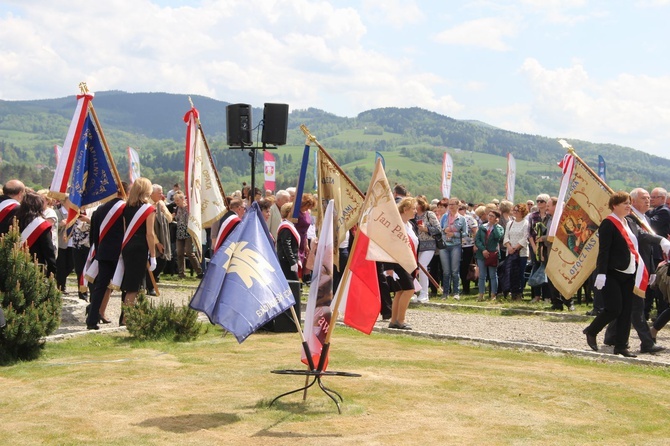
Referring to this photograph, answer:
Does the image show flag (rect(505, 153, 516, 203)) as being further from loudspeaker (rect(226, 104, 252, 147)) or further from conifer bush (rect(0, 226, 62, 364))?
conifer bush (rect(0, 226, 62, 364))

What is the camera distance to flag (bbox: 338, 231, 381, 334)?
8758 mm

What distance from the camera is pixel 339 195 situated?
1558cm

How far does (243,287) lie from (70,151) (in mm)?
6787

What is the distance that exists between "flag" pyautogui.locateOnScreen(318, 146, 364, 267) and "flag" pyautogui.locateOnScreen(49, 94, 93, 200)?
3.57 metres

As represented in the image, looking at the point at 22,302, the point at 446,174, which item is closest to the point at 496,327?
the point at 22,302

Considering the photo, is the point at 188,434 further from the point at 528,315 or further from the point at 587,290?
the point at 587,290

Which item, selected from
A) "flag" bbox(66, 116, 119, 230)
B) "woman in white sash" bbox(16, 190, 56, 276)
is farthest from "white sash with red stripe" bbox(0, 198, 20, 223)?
"flag" bbox(66, 116, 119, 230)

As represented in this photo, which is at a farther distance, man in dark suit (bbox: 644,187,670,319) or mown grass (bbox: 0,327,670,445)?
man in dark suit (bbox: 644,187,670,319)

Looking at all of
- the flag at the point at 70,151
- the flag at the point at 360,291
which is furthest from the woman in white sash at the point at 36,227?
the flag at the point at 360,291

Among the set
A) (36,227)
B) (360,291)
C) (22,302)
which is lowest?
(22,302)

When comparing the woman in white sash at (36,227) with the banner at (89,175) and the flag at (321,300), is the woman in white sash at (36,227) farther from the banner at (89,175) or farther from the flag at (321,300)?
the flag at (321,300)

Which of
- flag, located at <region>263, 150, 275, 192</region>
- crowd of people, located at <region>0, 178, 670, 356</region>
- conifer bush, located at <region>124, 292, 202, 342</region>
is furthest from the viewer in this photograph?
flag, located at <region>263, 150, 275, 192</region>

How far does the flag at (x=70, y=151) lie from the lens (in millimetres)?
14305

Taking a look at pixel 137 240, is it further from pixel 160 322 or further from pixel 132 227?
pixel 160 322
